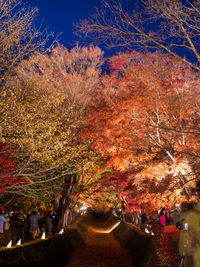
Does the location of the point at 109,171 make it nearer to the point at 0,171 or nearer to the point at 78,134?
the point at 78,134

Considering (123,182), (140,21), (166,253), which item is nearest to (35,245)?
(166,253)

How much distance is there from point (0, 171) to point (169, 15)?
7647 millimetres

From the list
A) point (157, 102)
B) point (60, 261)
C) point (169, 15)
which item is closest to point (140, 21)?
point (169, 15)

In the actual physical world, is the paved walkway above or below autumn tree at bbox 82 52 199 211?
below

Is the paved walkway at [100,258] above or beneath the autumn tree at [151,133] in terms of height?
beneath

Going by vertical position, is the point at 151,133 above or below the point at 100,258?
above

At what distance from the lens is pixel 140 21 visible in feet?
18.1

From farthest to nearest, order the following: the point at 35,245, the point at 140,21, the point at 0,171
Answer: the point at 35,245, the point at 0,171, the point at 140,21

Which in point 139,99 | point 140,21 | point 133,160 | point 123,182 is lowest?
point 123,182

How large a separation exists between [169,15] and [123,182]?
42.6ft

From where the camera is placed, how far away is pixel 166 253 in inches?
337

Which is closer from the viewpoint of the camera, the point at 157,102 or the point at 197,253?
the point at 197,253

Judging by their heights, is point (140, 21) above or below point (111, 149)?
above

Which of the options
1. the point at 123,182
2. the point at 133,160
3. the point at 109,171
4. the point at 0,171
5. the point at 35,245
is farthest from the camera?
the point at 109,171
